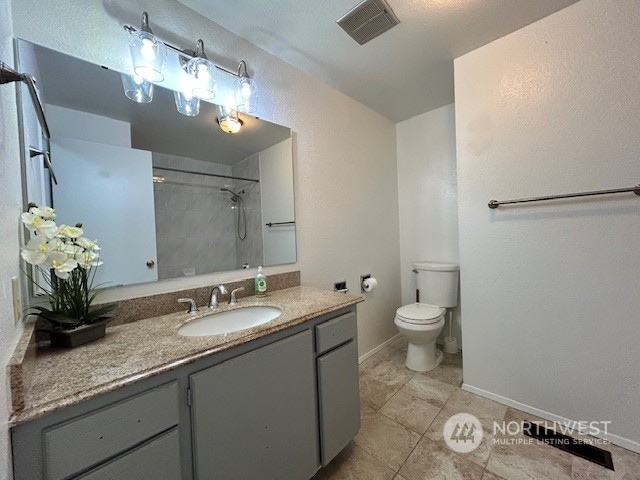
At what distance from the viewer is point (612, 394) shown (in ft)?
4.34

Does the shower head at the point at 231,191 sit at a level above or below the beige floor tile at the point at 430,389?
above

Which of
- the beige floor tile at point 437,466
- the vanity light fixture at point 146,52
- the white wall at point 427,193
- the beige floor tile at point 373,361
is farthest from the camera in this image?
the white wall at point 427,193

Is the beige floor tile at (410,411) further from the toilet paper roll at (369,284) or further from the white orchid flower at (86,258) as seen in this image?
the white orchid flower at (86,258)

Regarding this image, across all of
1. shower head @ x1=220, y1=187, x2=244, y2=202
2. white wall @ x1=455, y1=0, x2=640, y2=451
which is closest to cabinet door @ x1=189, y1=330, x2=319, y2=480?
shower head @ x1=220, y1=187, x2=244, y2=202

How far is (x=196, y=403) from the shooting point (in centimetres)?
78

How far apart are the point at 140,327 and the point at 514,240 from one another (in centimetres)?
203

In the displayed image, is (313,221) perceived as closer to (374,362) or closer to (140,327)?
(140,327)

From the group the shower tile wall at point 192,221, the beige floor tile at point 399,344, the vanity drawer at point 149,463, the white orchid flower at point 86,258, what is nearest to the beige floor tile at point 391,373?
the beige floor tile at point 399,344

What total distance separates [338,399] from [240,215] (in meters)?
1.11

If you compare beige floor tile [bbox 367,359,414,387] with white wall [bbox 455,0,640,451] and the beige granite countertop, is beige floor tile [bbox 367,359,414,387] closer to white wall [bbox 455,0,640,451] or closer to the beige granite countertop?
white wall [bbox 455,0,640,451]

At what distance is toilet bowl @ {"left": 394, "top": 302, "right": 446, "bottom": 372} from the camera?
191cm

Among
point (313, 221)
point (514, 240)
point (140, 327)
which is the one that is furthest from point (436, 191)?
point (140, 327)

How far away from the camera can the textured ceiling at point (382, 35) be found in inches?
51.8

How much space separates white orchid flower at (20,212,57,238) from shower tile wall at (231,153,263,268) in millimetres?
796
